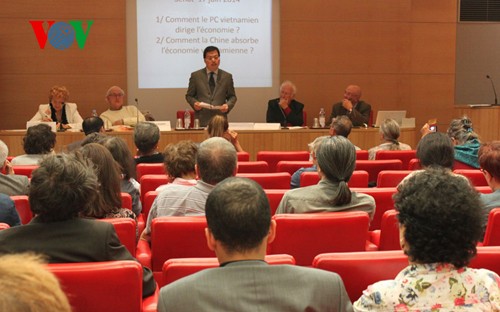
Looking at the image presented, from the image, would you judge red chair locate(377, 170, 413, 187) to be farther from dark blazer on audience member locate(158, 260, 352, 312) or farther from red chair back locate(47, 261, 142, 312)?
dark blazer on audience member locate(158, 260, 352, 312)

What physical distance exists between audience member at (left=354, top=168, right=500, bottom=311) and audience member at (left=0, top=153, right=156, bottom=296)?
98 cm

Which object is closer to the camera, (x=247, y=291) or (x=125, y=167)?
(x=247, y=291)

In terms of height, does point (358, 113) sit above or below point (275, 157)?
above

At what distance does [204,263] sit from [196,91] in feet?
23.2

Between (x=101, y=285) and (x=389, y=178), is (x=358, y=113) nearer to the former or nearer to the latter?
(x=389, y=178)

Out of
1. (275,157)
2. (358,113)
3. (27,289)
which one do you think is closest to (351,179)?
(275,157)

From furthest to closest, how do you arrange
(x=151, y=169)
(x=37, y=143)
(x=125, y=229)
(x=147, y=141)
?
(x=147, y=141) → (x=37, y=143) → (x=151, y=169) → (x=125, y=229)

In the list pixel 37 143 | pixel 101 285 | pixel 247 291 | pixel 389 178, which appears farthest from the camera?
pixel 37 143

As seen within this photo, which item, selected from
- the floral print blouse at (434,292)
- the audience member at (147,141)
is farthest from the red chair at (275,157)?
the floral print blouse at (434,292)

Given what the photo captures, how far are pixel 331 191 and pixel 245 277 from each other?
1801 millimetres

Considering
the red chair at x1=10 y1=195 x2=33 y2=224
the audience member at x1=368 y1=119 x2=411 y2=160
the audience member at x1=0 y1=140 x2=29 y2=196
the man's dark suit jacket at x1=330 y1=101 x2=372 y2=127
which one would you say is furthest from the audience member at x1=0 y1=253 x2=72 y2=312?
the man's dark suit jacket at x1=330 y1=101 x2=372 y2=127

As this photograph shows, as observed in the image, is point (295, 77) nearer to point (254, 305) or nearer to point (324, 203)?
point (324, 203)

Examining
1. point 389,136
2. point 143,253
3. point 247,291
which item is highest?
point 389,136

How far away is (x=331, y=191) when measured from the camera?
3623 millimetres
